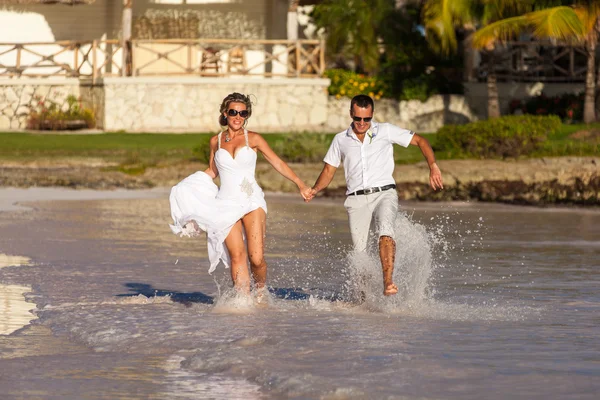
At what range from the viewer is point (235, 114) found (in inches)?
336

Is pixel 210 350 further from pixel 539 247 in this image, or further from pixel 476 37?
pixel 476 37

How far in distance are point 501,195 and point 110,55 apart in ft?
48.9

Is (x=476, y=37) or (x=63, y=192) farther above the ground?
(x=476, y=37)

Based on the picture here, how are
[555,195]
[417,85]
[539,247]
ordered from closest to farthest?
[539,247] → [555,195] → [417,85]

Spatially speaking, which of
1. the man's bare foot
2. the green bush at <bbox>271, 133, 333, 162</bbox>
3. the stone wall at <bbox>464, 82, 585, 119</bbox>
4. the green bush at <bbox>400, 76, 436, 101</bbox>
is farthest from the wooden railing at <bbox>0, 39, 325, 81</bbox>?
the man's bare foot

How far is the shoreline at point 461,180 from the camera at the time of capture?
18.3 m

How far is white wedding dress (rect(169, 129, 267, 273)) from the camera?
862cm

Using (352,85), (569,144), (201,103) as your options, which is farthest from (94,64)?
(569,144)

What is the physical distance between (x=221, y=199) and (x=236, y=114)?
0.59 metres

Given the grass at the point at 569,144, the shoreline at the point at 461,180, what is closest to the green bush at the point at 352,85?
the grass at the point at 569,144

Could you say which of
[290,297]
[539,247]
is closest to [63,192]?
[539,247]

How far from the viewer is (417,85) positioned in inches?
1209

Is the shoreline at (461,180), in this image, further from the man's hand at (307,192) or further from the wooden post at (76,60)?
the wooden post at (76,60)

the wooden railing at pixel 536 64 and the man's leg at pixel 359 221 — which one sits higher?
the wooden railing at pixel 536 64
